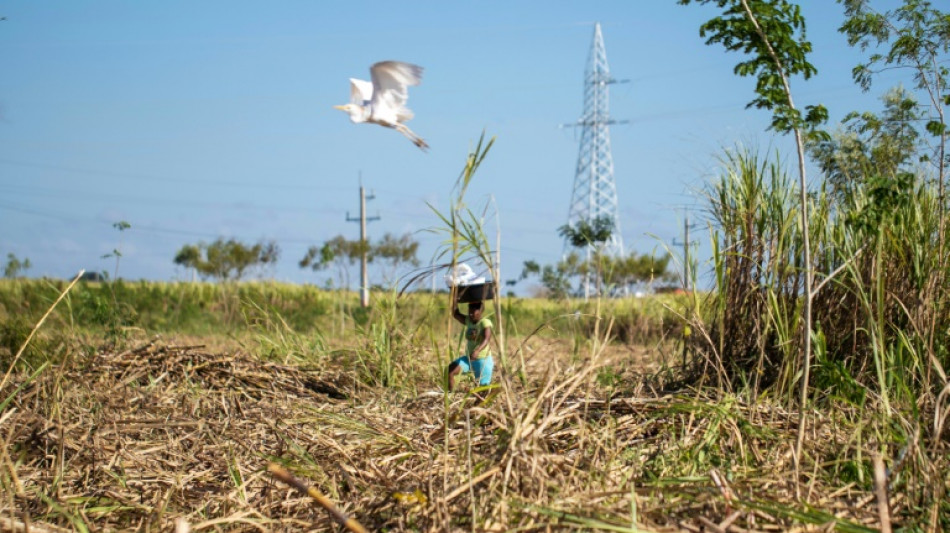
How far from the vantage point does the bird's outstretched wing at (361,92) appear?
3.19 meters

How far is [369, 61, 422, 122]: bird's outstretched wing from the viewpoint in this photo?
3.12 m

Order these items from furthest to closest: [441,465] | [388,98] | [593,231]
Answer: [593,231] < [388,98] < [441,465]

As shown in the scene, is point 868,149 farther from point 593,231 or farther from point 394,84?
point 593,231

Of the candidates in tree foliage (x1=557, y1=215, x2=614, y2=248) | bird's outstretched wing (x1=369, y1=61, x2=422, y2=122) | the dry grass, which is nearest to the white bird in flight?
bird's outstretched wing (x1=369, y1=61, x2=422, y2=122)

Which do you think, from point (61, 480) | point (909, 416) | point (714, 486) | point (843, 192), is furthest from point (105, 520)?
point (843, 192)

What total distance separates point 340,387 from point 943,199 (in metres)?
3.61

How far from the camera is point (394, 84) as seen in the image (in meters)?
3.17

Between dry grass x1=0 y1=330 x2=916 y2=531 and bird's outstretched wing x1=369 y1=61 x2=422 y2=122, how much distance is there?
110 cm

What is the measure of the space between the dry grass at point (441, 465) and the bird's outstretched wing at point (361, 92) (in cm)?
118

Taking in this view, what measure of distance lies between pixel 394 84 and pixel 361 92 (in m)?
0.15

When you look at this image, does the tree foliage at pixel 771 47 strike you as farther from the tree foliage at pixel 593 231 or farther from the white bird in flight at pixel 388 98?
the tree foliage at pixel 593 231

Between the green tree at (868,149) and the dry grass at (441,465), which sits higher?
the green tree at (868,149)

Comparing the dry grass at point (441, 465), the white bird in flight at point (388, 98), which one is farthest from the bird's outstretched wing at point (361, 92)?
the dry grass at point (441, 465)

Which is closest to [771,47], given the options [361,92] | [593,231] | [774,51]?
[774,51]
